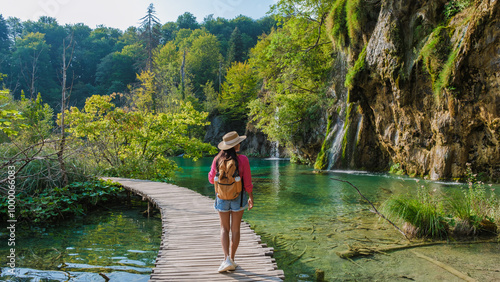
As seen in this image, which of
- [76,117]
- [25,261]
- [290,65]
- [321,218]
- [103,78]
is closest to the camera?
[25,261]

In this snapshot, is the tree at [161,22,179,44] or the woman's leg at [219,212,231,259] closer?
the woman's leg at [219,212,231,259]

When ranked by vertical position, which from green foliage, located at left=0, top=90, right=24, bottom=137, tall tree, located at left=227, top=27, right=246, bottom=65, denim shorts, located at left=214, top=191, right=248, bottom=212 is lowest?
denim shorts, located at left=214, top=191, right=248, bottom=212

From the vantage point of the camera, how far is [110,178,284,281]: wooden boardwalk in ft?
13.3

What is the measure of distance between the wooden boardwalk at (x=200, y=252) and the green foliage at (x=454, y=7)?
13.2 meters

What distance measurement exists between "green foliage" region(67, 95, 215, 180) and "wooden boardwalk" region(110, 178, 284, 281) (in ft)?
19.5

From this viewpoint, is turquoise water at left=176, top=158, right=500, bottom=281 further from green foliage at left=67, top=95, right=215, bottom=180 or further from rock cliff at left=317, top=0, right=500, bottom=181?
green foliage at left=67, top=95, right=215, bottom=180

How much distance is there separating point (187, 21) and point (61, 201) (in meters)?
87.8

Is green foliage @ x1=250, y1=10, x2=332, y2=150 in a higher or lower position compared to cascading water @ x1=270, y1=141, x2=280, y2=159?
higher

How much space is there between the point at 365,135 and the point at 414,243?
14297 millimetres

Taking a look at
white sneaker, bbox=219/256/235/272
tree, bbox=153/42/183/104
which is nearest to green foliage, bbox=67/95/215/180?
white sneaker, bbox=219/256/235/272

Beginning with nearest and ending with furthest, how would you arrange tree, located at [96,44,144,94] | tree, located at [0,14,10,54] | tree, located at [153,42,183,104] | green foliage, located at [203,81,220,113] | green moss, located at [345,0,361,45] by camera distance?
1. green moss, located at [345,0,361,45]
2. tree, located at [153,42,183,104]
3. green foliage, located at [203,81,220,113]
4. tree, located at [0,14,10,54]
5. tree, located at [96,44,144,94]

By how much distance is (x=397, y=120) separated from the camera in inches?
657

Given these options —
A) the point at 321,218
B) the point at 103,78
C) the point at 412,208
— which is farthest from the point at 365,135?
the point at 103,78

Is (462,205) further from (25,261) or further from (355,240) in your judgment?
(25,261)
